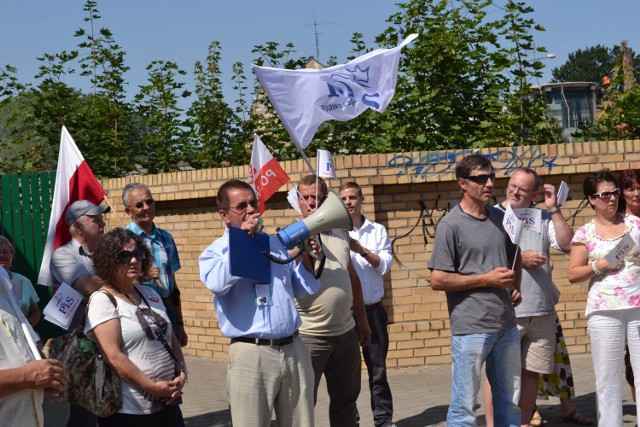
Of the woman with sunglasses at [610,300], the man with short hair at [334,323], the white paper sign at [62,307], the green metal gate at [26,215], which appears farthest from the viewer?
the green metal gate at [26,215]

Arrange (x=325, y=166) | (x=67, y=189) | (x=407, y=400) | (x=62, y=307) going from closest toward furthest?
1. (x=62, y=307)
2. (x=325, y=166)
3. (x=67, y=189)
4. (x=407, y=400)

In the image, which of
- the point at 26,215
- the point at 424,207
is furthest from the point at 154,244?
the point at 26,215

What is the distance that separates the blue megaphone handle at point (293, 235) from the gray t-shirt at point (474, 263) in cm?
115

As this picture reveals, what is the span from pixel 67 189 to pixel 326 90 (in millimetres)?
2193

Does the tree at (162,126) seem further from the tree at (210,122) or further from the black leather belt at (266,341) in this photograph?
the black leather belt at (266,341)

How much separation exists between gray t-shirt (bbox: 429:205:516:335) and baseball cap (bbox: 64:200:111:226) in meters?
2.39

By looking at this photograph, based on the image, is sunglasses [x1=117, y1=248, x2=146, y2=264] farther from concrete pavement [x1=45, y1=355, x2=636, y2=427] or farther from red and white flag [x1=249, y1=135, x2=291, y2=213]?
concrete pavement [x1=45, y1=355, x2=636, y2=427]

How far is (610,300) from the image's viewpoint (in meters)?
6.47

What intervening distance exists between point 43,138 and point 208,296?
4318mm

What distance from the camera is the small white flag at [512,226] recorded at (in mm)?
5984

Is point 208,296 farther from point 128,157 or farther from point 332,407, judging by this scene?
point 332,407

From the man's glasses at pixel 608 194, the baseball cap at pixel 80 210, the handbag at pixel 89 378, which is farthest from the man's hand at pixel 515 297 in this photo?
the baseball cap at pixel 80 210

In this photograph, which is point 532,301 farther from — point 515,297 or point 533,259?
point 515,297

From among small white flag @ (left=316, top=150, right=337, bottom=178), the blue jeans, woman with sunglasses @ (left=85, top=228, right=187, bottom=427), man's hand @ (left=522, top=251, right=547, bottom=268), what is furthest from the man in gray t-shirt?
woman with sunglasses @ (left=85, top=228, right=187, bottom=427)
